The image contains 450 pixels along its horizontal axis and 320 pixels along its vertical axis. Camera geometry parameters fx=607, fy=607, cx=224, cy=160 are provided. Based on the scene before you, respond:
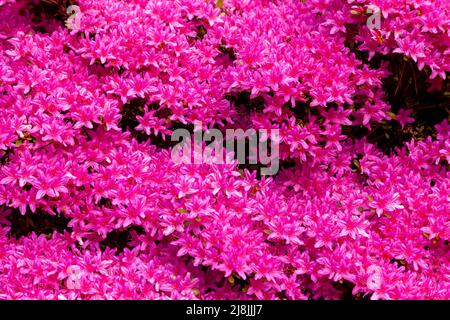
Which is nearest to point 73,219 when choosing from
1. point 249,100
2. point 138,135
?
point 138,135

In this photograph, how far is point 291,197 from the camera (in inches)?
143

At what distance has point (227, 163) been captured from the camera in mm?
3580

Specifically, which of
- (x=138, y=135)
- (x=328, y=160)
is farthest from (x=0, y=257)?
(x=328, y=160)

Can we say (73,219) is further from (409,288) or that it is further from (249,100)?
(409,288)

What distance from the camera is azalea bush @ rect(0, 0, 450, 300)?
3.28 m

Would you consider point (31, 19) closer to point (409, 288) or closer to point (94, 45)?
point (94, 45)

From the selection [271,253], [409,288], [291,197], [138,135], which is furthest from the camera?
[138,135]

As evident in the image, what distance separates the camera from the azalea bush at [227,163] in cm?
328

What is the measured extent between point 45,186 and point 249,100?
1.36m

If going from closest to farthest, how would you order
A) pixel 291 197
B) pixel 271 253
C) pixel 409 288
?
pixel 409 288 → pixel 271 253 → pixel 291 197

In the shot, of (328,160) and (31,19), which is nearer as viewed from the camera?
(328,160)

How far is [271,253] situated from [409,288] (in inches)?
29.4
